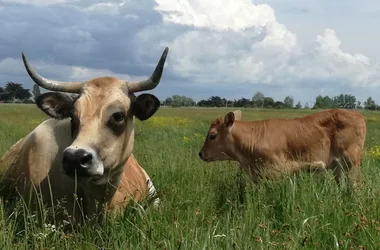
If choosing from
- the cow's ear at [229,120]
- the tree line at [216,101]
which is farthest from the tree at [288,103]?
the cow's ear at [229,120]

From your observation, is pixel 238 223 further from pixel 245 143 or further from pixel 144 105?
pixel 245 143

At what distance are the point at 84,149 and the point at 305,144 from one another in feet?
20.1

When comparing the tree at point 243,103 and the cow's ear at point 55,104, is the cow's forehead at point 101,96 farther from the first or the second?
the tree at point 243,103

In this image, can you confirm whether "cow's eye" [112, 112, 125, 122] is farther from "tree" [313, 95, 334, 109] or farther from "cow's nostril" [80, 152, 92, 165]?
"tree" [313, 95, 334, 109]

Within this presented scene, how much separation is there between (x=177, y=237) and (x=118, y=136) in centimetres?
148

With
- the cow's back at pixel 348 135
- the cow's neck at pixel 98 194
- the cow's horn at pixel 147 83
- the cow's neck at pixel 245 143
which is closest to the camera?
the cow's neck at pixel 98 194

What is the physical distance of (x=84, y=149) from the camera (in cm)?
502

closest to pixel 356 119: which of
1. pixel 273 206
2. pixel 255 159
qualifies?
pixel 255 159

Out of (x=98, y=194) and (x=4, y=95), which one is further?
(x=4, y=95)

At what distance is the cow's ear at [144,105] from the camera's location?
20.1ft

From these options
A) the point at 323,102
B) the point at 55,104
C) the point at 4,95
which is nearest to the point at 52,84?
the point at 55,104

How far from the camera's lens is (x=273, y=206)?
20.9 feet

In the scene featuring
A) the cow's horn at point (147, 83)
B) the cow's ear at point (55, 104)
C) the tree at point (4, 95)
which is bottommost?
the tree at point (4, 95)

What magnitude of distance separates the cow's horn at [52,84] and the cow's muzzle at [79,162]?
4.38ft
